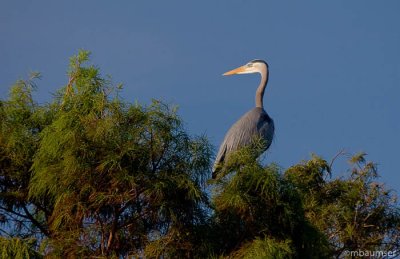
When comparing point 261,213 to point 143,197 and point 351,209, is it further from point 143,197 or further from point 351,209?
point 351,209

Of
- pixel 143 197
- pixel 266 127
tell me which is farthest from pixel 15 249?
pixel 266 127

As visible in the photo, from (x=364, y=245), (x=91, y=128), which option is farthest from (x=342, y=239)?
(x=91, y=128)

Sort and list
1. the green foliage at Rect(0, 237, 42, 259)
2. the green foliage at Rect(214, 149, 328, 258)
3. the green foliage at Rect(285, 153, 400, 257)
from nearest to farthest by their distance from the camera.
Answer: the green foliage at Rect(0, 237, 42, 259)
the green foliage at Rect(214, 149, 328, 258)
the green foliage at Rect(285, 153, 400, 257)

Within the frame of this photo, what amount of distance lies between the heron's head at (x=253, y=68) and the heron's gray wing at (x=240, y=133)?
161cm

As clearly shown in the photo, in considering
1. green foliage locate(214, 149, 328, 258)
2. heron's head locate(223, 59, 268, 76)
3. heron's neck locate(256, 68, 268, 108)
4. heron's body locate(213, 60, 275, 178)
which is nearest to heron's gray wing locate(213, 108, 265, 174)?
heron's body locate(213, 60, 275, 178)

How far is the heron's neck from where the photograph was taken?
11757 millimetres

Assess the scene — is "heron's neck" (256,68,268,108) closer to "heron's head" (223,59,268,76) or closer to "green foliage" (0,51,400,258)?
"heron's head" (223,59,268,76)

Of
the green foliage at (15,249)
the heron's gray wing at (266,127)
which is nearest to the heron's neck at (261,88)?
the heron's gray wing at (266,127)

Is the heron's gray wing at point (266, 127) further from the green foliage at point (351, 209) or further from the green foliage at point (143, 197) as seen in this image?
the green foliage at point (143, 197)

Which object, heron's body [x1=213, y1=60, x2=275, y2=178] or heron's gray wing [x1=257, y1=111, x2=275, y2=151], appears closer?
heron's body [x1=213, y1=60, x2=275, y2=178]

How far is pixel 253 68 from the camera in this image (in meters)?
12.7

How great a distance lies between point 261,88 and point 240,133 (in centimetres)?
177

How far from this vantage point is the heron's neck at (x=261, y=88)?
11757 mm

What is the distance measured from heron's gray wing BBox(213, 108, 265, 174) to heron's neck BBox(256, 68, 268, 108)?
0.89 m
